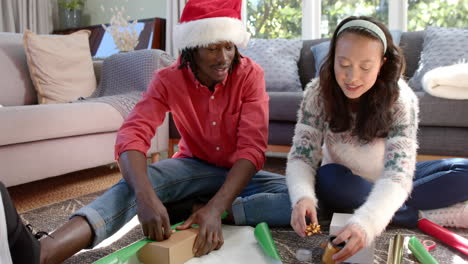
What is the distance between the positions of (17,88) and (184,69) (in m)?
1.25

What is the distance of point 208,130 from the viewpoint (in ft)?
4.10

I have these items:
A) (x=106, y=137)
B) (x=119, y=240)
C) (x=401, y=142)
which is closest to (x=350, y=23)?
(x=401, y=142)

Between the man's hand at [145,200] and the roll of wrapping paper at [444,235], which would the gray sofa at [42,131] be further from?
the roll of wrapping paper at [444,235]

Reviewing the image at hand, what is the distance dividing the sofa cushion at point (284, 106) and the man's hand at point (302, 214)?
46.5 inches

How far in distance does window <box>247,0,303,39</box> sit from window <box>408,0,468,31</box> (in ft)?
2.66

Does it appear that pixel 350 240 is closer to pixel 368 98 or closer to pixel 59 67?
pixel 368 98

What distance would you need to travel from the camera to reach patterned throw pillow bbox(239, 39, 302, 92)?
2.43m

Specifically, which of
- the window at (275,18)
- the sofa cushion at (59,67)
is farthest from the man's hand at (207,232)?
the window at (275,18)

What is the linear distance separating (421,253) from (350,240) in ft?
0.73

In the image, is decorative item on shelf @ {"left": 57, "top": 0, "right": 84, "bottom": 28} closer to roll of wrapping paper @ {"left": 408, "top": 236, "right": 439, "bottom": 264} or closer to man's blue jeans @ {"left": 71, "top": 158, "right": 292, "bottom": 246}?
man's blue jeans @ {"left": 71, "top": 158, "right": 292, "bottom": 246}

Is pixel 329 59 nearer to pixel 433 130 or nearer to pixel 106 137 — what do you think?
pixel 433 130

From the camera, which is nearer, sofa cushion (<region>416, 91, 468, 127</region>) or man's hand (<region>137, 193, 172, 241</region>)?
man's hand (<region>137, 193, 172, 241</region>)

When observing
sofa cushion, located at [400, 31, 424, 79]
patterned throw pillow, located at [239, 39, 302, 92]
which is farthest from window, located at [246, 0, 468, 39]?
patterned throw pillow, located at [239, 39, 302, 92]

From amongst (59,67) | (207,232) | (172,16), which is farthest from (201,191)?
(172,16)
